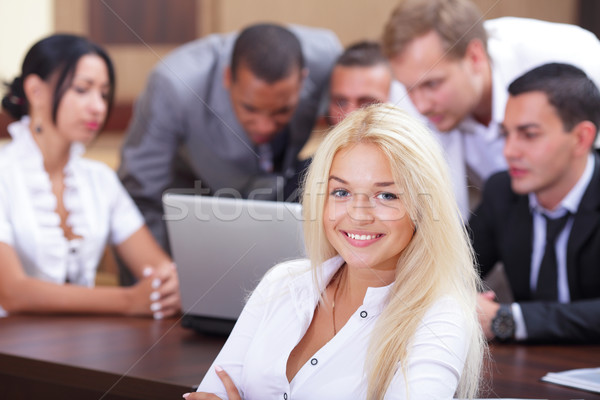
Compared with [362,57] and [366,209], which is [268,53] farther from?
[366,209]

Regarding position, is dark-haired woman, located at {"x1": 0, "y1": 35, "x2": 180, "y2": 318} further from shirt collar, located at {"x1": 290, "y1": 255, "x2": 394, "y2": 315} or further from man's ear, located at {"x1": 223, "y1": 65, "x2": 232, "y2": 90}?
shirt collar, located at {"x1": 290, "y1": 255, "x2": 394, "y2": 315}

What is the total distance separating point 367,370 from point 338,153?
34cm

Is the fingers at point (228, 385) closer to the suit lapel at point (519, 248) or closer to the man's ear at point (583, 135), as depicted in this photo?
the suit lapel at point (519, 248)

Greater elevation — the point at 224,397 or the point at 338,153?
the point at 338,153

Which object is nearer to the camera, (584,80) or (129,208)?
(584,80)

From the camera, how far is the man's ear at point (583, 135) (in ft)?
6.51

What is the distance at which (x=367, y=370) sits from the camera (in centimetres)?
114

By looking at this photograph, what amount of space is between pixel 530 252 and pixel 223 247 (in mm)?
875

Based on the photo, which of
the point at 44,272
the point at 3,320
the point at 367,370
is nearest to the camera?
the point at 367,370

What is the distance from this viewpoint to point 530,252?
2.00 m

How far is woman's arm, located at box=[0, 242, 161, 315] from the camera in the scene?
191 centimetres

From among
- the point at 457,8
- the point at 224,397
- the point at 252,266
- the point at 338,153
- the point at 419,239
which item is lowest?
the point at 224,397

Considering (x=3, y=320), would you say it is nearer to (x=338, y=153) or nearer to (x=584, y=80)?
(x=338, y=153)

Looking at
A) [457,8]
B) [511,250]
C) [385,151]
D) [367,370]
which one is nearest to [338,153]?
[385,151]
